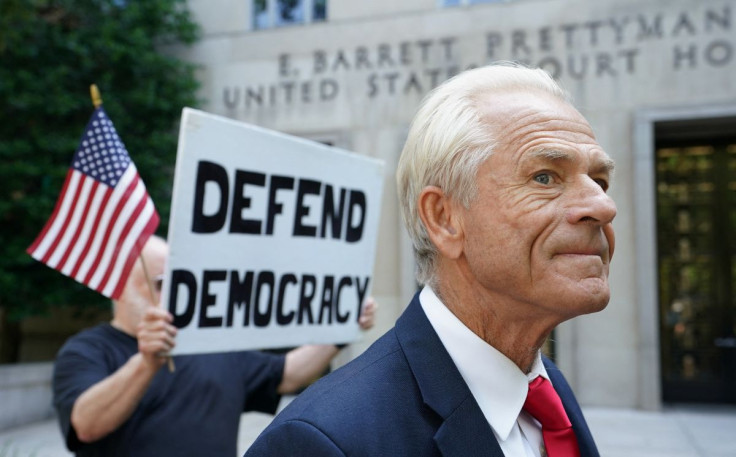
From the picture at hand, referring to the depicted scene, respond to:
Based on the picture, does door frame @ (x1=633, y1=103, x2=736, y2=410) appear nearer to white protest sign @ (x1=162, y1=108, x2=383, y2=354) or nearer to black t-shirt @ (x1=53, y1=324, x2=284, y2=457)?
white protest sign @ (x1=162, y1=108, x2=383, y2=354)

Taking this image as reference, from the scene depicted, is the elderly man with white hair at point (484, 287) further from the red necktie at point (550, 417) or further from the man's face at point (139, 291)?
the man's face at point (139, 291)

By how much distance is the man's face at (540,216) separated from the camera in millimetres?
1292

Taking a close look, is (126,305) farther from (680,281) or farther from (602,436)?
(680,281)

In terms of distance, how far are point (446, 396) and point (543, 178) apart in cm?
47

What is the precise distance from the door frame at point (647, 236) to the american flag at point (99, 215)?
7717mm

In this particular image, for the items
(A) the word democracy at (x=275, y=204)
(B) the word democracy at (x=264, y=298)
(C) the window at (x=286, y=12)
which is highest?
(C) the window at (x=286, y=12)

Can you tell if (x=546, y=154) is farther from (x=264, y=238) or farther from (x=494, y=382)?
(x=264, y=238)

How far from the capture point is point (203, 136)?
2.79 meters

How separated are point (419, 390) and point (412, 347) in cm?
10

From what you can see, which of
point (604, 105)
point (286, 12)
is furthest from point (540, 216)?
point (286, 12)

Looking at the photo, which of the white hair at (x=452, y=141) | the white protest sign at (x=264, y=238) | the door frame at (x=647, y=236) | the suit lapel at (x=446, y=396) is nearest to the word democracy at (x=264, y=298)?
the white protest sign at (x=264, y=238)

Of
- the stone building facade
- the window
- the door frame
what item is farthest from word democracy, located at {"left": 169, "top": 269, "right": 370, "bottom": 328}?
the window

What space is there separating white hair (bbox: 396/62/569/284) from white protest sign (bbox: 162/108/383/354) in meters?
1.40

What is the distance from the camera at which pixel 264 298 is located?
313 cm
